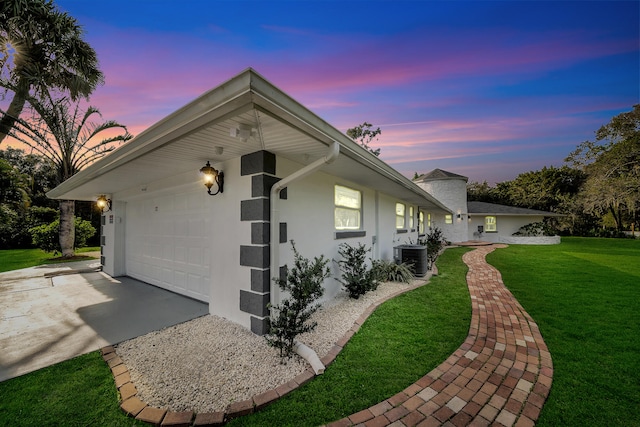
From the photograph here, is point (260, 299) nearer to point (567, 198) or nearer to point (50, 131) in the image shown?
point (50, 131)

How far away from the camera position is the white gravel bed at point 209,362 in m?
2.09

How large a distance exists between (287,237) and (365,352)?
1.80 meters

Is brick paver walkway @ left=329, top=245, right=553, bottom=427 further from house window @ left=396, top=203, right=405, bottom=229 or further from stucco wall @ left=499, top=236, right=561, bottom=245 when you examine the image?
stucco wall @ left=499, top=236, right=561, bottom=245

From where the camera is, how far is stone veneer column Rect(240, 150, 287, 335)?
3117mm

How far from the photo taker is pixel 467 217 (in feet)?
60.4

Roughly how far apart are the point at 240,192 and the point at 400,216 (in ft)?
25.6

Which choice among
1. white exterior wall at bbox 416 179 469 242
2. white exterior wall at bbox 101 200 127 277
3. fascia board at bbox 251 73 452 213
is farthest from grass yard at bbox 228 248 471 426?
white exterior wall at bbox 416 179 469 242

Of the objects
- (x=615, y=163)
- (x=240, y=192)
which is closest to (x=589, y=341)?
(x=240, y=192)

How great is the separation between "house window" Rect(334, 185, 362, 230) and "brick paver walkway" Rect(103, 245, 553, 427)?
249 centimetres

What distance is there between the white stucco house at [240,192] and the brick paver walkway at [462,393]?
1.31m

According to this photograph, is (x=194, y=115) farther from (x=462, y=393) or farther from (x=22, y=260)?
(x=22, y=260)

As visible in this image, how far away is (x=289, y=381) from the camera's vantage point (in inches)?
89.9

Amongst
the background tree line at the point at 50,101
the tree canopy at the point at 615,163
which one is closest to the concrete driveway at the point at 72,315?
the background tree line at the point at 50,101

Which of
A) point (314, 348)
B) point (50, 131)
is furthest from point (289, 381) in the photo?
point (50, 131)
